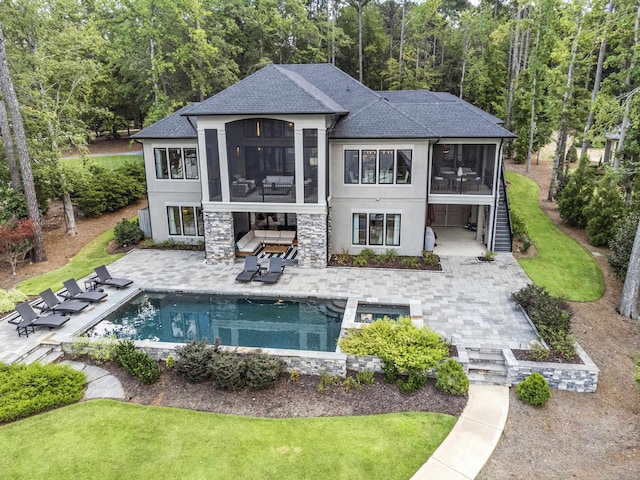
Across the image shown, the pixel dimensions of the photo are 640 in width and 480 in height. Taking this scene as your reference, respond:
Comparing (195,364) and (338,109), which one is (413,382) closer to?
(195,364)

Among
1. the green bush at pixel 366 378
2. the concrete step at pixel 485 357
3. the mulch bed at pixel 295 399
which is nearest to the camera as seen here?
the mulch bed at pixel 295 399

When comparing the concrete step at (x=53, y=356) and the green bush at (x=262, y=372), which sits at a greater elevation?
the green bush at (x=262, y=372)

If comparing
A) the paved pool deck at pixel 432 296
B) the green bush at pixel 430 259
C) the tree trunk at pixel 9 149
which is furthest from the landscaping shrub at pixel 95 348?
the tree trunk at pixel 9 149

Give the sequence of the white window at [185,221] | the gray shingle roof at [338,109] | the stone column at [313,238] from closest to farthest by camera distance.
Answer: the gray shingle roof at [338,109]
the stone column at [313,238]
the white window at [185,221]

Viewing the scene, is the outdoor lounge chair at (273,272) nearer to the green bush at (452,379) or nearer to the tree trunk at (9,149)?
the green bush at (452,379)

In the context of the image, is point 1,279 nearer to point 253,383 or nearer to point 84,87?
point 84,87

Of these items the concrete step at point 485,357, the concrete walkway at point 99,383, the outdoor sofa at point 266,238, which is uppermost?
the outdoor sofa at point 266,238

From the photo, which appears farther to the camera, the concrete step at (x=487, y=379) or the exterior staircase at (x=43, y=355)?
the exterior staircase at (x=43, y=355)

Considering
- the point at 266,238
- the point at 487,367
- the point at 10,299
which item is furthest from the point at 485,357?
the point at 10,299
